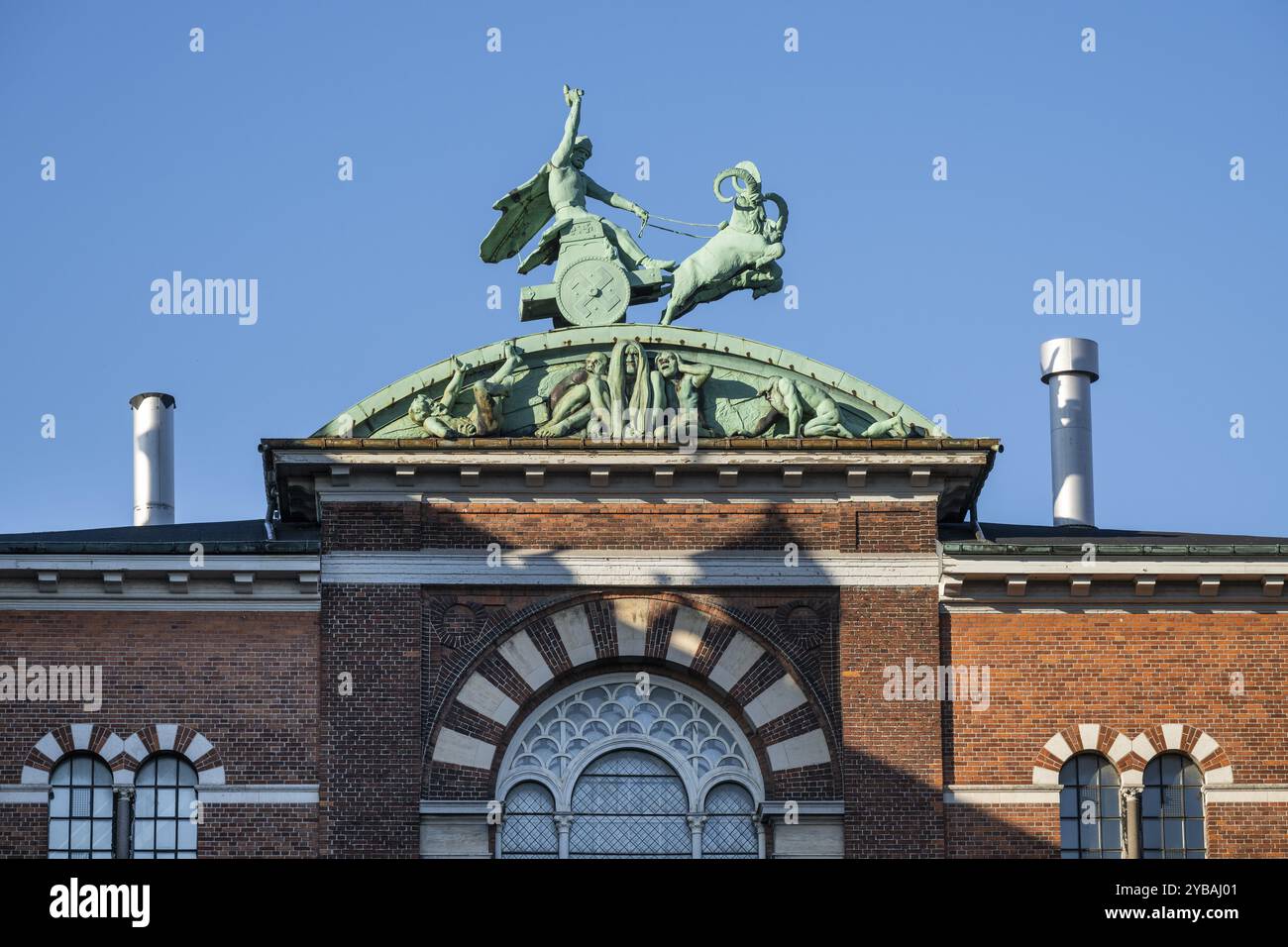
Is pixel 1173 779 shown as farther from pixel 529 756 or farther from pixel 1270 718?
pixel 529 756

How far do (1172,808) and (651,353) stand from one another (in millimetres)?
9169

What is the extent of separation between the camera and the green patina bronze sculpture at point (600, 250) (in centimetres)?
3859

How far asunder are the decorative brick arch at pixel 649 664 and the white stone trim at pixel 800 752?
13 mm

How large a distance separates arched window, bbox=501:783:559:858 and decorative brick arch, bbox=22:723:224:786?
3.74m

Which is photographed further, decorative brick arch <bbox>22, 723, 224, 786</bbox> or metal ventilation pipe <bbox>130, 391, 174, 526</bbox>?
metal ventilation pipe <bbox>130, 391, 174, 526</bbox>

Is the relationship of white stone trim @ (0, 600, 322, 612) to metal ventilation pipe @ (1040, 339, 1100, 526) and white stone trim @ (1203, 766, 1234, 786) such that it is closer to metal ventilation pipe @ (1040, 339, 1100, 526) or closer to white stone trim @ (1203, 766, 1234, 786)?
white stone trim @ (1203, 766, 1234, 786)

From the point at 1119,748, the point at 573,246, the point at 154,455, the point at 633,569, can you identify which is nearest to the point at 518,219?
the point at 573,246

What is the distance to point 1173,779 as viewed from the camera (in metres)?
35.8

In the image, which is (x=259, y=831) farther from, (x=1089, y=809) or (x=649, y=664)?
(x=1089, y=809)

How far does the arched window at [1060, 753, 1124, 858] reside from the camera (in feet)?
116

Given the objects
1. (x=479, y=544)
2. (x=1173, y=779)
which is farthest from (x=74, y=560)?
(x=1173, y=779)

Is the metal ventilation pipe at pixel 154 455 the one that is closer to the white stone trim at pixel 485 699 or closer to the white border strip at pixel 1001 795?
the white stone trim at pixel 485 699

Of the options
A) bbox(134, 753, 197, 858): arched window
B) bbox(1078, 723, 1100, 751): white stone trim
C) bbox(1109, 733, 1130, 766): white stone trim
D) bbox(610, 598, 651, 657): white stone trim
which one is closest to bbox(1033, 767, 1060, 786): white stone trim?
bbox(1078, 723, 1100, 751): white stone trim

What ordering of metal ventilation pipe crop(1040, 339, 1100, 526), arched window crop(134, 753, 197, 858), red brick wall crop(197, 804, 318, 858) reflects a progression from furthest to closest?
metal ventilation pipe crop(1040, 339, 1100, 526), arched window crop(134, 753, 197, 858), red brick wall crop(197, 804, 318, 858)
